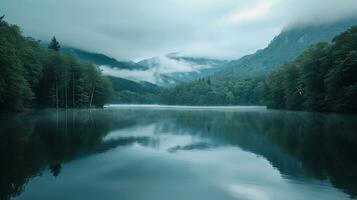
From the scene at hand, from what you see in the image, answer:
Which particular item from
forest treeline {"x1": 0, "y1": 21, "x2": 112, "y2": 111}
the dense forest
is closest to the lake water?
forest treeline {"x1": 0, "y1": 21, "x2": 112, "y2": 111}

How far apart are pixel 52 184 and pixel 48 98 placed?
278 feet

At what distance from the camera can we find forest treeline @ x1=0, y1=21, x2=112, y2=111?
50.5 m

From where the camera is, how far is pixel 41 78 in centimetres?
8662

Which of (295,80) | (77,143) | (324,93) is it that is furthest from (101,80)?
(77,143)

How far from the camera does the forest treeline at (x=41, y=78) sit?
5050cm

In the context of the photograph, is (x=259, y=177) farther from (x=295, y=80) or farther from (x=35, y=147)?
(x=295, y=80)

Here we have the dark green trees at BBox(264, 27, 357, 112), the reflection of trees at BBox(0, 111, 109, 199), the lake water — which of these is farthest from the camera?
the dark green trees at BBox(264, 27, 357, 112)

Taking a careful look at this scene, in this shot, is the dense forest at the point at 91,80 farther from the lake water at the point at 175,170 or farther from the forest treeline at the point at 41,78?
the lake water at the point at 175,170

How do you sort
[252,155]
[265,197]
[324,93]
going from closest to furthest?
[265,197] < [252,155] < [324,93]

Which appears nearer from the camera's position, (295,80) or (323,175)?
(323,175)

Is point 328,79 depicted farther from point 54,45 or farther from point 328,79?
point 54,45

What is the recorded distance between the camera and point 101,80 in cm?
11556

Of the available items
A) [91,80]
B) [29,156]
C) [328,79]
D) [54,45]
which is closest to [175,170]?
[29,156]

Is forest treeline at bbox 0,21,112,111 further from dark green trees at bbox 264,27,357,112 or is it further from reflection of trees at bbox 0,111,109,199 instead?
dark green trees at bbox 264,27,357,112
